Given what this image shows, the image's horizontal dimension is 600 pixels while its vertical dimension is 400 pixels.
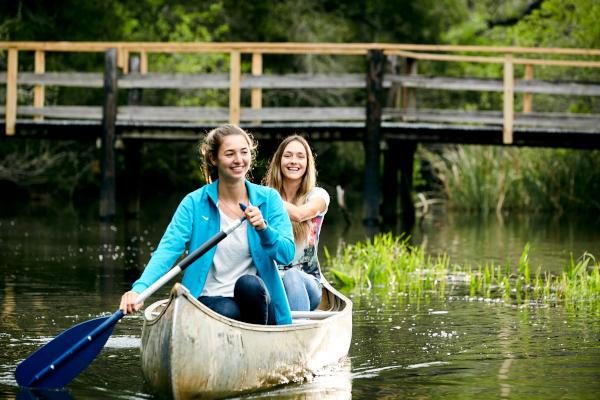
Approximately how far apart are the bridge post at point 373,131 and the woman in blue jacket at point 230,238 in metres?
11.2

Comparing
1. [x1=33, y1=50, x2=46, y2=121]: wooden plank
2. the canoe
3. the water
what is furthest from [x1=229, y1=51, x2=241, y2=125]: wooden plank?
the canoe

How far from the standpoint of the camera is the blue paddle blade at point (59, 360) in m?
6.89

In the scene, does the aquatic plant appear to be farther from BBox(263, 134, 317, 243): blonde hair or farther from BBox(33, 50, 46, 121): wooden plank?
BBox(33, 50, 46, 121): wooden plank

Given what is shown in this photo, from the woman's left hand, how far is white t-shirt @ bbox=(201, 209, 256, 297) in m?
0.34

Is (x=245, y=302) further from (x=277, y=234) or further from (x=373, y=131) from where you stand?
(x=373, y=131)

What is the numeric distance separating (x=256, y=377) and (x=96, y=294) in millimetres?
4526

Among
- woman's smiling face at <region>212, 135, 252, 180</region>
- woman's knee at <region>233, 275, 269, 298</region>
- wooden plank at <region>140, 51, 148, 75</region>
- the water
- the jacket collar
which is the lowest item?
A: the water

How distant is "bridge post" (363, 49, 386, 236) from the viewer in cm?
1825

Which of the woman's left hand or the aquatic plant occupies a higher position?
the woman's left hand

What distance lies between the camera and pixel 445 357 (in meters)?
8.05

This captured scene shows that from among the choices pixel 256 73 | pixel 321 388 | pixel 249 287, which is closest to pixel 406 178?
pixel 256 73

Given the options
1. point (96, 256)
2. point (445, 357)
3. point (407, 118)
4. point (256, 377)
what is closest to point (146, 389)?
point (256, 377)

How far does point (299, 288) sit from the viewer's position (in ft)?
26.0

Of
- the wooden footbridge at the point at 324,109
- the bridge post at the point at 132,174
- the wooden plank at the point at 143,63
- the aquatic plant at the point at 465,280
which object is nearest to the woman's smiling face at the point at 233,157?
the aquatic plant at the point at 465,280
